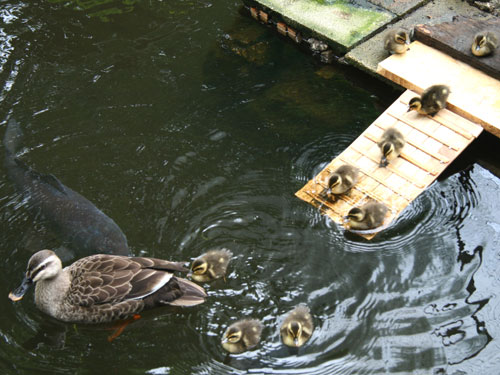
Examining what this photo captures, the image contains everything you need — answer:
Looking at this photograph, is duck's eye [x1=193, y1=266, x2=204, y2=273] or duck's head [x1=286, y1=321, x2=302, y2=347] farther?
duck's eye [x1=193, y1=266, x2=204, y2=273]

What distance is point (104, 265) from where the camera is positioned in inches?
144

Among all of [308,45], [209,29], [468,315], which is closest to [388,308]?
[468,315]

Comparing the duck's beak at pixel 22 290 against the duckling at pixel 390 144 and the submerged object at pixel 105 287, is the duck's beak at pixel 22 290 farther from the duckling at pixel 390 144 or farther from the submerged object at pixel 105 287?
the duckling at pixel 390 144

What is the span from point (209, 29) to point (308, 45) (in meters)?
1.10

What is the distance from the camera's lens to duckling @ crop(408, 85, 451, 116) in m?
4.43

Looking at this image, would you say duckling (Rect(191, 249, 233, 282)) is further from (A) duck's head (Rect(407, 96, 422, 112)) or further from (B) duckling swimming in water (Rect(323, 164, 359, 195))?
(A) duck's head (Rect(407, 96, 422, 112))

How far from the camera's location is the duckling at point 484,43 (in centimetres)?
462

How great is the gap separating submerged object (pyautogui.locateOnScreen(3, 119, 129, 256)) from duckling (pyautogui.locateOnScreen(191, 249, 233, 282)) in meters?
0.57

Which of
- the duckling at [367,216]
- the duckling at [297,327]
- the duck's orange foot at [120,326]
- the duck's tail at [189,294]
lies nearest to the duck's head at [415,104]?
the duckling at [367,216]

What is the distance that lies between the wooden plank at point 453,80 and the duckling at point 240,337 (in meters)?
2.39

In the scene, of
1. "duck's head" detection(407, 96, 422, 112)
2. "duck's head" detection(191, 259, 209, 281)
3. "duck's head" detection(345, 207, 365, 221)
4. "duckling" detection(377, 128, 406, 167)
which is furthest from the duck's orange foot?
"duck's head" detection(407, 96, 422, 112)

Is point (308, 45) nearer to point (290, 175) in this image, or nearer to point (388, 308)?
point (290, 175)

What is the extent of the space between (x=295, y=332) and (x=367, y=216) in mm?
1028

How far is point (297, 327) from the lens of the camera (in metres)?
3.30
